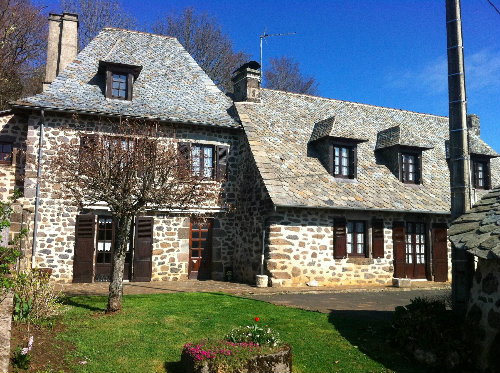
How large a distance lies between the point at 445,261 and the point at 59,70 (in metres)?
16.6

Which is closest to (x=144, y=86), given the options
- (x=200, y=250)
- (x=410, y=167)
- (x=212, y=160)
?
(x=212, y=160)

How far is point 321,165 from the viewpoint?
1594 centimetres

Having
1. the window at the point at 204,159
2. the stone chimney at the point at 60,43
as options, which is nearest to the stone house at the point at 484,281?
the window at the point at 204,159

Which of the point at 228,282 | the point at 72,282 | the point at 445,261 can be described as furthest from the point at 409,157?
the point at 72,282

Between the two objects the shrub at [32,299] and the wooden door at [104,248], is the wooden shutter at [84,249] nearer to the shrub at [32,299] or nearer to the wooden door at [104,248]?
the wooden door at [104,248]

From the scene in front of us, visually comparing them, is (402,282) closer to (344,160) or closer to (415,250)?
(415,250)

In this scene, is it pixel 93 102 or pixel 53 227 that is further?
pixel 93 102

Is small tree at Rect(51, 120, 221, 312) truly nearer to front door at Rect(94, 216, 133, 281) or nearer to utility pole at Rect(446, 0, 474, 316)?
front door at Rect(94, 216, 133, 281)

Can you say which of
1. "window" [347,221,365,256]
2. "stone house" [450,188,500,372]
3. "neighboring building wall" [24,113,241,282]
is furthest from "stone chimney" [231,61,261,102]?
"stone house" [450,188,500,372]

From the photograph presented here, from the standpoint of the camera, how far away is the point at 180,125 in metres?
15.0

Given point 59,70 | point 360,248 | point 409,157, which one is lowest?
point 360,248

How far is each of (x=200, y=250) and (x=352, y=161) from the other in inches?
258

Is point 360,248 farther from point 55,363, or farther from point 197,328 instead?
point 55,363

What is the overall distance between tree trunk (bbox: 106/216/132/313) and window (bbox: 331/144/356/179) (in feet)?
29.6
